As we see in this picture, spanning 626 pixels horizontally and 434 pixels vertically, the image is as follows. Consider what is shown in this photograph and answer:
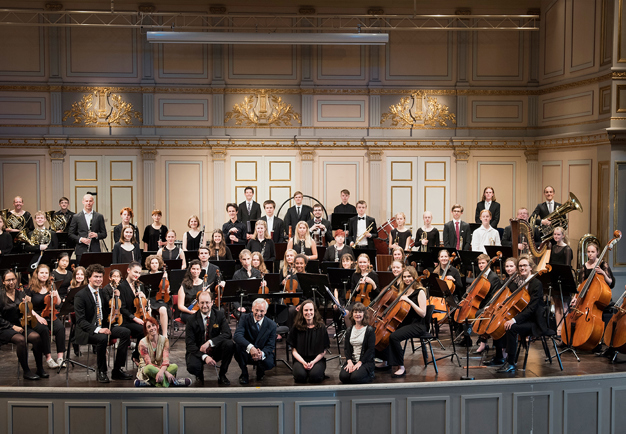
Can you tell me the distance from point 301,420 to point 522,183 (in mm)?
7606

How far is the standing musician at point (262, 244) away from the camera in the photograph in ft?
27.6

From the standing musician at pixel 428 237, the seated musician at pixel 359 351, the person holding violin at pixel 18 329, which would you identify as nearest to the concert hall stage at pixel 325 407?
the seated musician at pixel 359 351

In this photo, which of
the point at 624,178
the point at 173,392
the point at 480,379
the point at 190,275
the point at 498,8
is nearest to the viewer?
the point at 173,392

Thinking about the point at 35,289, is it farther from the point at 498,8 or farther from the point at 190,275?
the point at 498,8

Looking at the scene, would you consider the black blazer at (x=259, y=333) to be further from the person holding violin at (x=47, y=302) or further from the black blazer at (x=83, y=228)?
the black blazer at (x=83, y=228)

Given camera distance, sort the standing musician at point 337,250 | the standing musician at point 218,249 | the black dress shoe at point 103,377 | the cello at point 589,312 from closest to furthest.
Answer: the black dress shoe at point 103,377, the cello at point 589,312, the standing musician at point 337,250, the standing musician at point 218,249

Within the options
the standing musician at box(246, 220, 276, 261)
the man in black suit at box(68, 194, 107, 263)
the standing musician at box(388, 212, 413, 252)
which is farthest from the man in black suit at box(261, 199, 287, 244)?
the man in black suit at box(68, 194, 107, 263)

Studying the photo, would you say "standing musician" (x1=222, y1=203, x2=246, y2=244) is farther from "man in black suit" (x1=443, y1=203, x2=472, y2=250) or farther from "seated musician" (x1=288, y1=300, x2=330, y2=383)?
"seated musician" (x1=288, y1=300, x2=330, y2=383)

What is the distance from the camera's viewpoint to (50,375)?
632 cm

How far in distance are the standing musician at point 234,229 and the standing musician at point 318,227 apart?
985 millimetres

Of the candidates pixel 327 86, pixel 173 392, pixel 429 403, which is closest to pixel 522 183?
pixel 327 86

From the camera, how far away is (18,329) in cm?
613

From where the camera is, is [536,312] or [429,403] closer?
[429,403]

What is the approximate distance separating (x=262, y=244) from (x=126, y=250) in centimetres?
169
